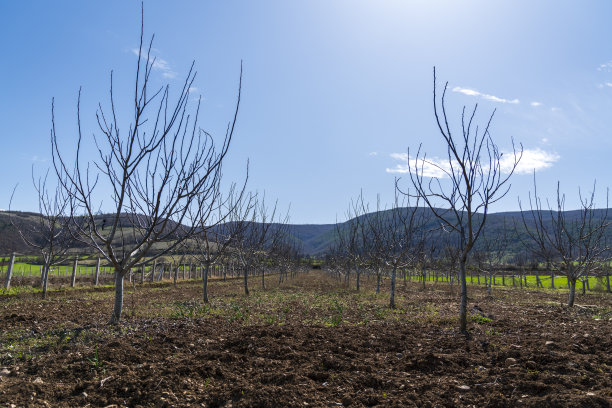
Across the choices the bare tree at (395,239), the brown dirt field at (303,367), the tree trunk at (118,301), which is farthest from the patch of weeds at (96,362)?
the bare tree at (395,239)

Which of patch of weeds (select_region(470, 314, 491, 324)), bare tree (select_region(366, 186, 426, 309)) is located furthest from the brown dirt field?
bare tree (select_region(366, 186, 426, 309))

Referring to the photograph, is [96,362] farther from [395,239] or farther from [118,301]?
[395,239]

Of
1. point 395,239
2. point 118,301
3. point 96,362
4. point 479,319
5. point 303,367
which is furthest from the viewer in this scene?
point 395,239

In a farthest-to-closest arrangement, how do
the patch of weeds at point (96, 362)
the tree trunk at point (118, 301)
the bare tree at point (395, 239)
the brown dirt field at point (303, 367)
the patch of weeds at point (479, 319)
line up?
the bare tree at point (395, 239)
the patch of weeds at point (479, 319)
the tree trunk at point (118, 301)
the patch of weeds at point (96, 362)
the brown dirt field at point (303, 367)

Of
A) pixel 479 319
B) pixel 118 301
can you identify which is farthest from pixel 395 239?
pixel 118 301

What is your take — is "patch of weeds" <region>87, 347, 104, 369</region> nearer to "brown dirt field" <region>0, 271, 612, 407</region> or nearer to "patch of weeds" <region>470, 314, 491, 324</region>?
"brown dirt field" <region>0, 271, 612, 407</region>

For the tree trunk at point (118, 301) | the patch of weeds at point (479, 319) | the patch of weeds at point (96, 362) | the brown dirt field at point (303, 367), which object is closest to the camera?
the brown dirt field at point (303, 367)

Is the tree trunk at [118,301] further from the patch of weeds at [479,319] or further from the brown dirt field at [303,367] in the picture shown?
the patch of weeds at [479,319]

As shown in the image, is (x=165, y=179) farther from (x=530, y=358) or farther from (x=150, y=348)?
(x=530, y=358)

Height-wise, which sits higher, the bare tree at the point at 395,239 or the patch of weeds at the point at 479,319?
the bare tree at the point at 395,239

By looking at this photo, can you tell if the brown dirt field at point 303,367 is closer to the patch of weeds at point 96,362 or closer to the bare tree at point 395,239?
the patch of weeds at point 96,362

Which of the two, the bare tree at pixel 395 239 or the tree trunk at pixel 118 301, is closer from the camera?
the tree trunk at pixel 118 301

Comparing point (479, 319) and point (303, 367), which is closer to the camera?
point (303, 367)

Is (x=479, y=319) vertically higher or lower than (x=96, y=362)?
lower
